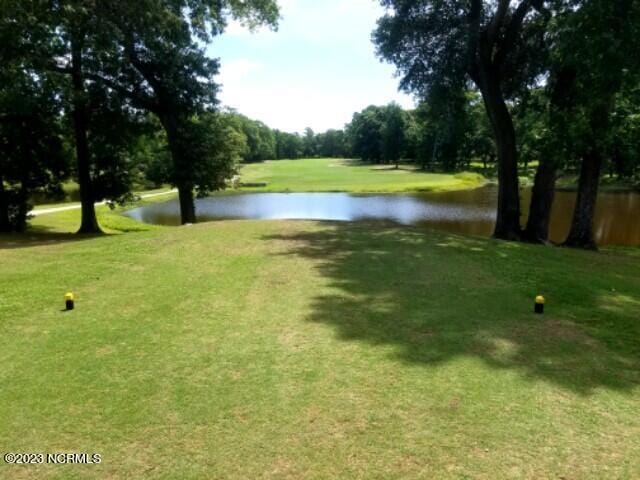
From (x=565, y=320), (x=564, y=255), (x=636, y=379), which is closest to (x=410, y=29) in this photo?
(x=564, y=255)

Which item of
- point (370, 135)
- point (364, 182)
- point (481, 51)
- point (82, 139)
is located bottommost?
point (364, 182)

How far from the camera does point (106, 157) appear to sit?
2162 cm

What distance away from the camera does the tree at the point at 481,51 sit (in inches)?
645

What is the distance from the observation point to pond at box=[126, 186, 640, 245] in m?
28.8

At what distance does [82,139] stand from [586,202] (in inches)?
742

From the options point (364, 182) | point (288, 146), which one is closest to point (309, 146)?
point (288, 146)

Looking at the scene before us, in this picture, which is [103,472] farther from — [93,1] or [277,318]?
[93,1]

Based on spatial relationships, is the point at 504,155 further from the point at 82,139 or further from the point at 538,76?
the point at 82,139

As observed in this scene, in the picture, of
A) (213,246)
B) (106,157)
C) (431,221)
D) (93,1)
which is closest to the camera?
(213,246)

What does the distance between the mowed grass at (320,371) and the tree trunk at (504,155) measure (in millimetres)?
7041

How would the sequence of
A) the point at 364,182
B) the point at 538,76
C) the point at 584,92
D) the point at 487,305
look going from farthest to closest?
the point at 364,182 < the point at 538,76 < the point at 584,92 < the point at 487,305

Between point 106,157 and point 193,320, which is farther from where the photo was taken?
point 106,157

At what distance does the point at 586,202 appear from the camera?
638 inches

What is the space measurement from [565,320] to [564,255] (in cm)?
642
